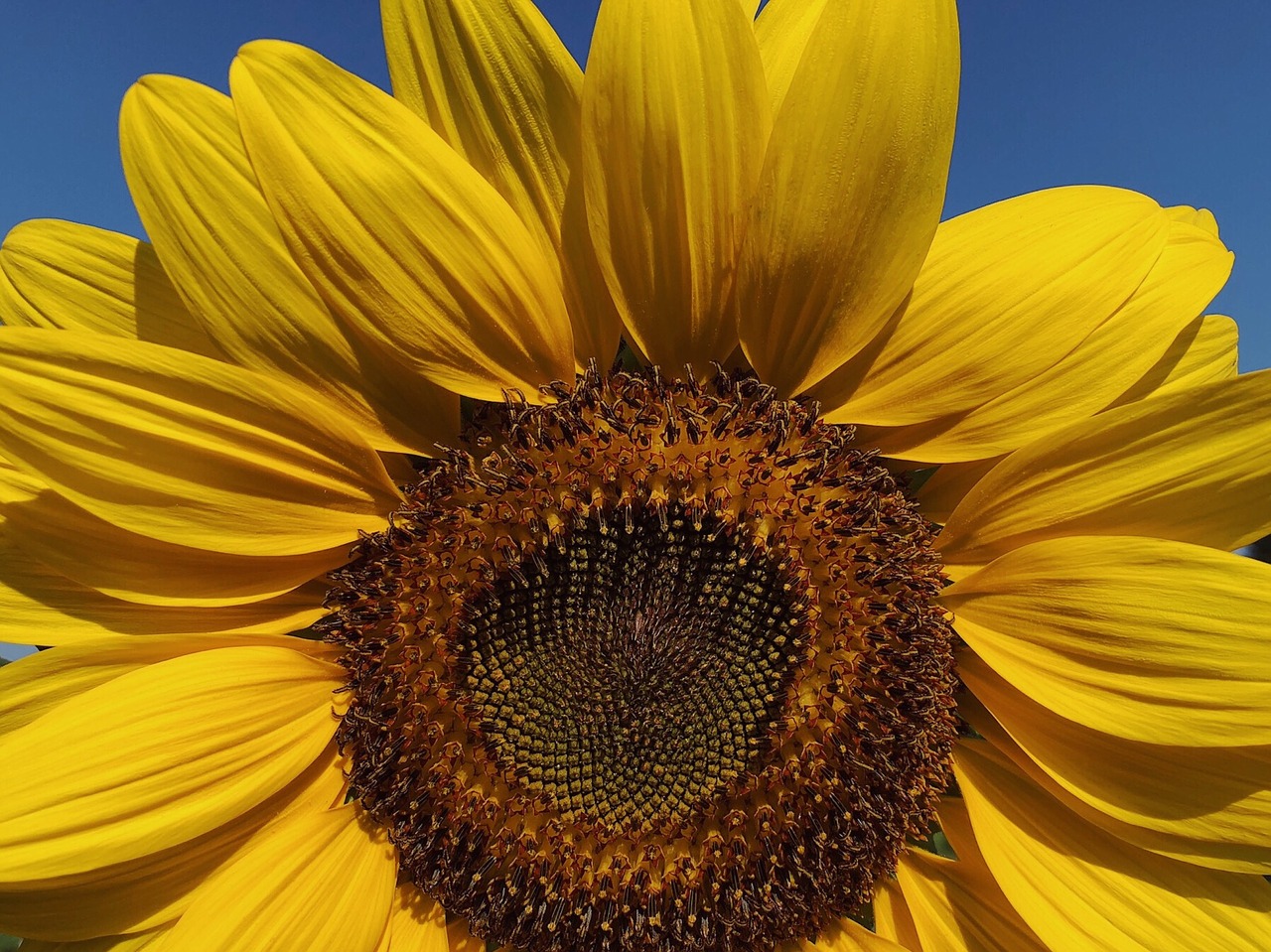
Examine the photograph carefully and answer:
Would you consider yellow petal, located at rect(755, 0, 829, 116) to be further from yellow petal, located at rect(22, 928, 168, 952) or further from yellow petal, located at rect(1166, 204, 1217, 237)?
yellow petal, located at rect(22, 928, 168, 952)

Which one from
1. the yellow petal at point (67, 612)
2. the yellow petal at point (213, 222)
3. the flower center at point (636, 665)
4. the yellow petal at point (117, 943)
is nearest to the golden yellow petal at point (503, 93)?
the yellow petal at point (213, 222)

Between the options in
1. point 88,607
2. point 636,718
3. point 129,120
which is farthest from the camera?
point 636,718

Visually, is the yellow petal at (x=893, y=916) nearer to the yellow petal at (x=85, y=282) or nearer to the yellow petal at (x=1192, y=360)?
the yellow petal at (x=1192, y=360)

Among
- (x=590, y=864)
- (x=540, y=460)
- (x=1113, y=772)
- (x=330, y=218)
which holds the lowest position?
(x=590, y=864)

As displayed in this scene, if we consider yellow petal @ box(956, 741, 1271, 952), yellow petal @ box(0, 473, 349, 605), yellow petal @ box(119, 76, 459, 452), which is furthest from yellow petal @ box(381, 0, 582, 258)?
yellow petal @ box(956, 741, 1271, 952)

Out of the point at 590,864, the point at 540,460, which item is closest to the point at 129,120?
the point at 540,460

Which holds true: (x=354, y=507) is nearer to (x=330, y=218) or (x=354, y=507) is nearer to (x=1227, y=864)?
(x=330, y=218)

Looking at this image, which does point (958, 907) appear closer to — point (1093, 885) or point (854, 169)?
point (1093, 885)
